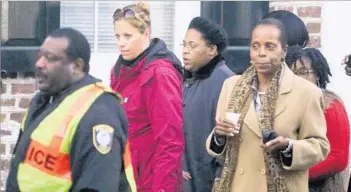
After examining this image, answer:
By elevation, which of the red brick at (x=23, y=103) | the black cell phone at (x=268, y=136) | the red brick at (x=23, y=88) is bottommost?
the red brick at (x=23, y=103)

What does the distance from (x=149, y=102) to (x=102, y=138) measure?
1388 millimetres

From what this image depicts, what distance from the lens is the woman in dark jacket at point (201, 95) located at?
20.6 ft

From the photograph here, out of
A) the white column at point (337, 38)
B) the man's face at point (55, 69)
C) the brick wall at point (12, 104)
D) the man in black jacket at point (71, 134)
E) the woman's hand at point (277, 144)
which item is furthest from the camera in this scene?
the brick wall at point (12, 104)

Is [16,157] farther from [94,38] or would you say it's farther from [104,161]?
[94,38]

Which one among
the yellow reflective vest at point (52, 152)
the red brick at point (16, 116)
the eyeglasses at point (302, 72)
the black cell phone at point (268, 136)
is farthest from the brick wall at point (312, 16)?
the yellow reflective vest at point (52, 152)

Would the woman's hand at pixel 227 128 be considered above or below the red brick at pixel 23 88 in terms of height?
above

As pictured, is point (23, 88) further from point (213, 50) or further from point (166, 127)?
point (166, 127)

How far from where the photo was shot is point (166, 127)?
6008 millimetres

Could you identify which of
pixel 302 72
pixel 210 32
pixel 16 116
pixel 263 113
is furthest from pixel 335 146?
pixel 16 116

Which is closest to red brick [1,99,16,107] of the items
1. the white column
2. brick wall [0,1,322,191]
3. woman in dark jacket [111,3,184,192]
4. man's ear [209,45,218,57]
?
brick wall [0,1,322,191]

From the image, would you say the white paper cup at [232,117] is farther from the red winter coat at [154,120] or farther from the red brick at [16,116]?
the red brick at [16,116]

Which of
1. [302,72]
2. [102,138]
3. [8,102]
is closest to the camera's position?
[102,138]

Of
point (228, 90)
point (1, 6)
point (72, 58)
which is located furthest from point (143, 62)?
point (1, 6)

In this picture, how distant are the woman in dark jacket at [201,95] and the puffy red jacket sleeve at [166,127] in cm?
18
